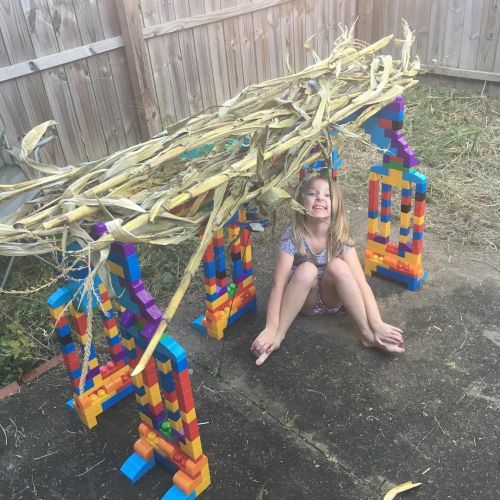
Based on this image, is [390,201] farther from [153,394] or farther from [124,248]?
[124,248]

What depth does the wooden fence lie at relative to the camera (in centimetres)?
367

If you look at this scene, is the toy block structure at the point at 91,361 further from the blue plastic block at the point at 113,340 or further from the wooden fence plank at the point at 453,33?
the wooden fence plank at the point at 453,33

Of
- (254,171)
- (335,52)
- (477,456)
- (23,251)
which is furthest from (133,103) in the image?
(477,456)

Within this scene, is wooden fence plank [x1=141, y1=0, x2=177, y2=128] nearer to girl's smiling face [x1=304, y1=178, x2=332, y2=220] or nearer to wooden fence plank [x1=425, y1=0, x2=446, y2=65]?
girl's smiling face [x1=304, y1=178, x2=332, y2=220]

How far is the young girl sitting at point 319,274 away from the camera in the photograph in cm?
279

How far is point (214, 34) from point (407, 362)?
135 inches

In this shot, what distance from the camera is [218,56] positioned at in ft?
16.3

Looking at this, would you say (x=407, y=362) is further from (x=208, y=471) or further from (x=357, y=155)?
(x=357, y=155)

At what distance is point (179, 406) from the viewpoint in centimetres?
200

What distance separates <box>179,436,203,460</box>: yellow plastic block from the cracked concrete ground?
0.22 m

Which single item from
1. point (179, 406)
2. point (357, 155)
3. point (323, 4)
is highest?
point (323, 4)

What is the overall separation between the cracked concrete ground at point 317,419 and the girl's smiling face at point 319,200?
2.13 ft

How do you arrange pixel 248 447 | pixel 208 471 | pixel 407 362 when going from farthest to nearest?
pixel 407 362, pixel 248 447, pixel 208 471

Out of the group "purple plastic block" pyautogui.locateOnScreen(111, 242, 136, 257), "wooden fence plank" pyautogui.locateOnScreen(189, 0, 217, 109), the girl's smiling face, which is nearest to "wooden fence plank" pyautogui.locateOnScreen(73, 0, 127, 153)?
"wooden fence plank" pyautogui.locateOnScreen(189, 0, 217, 109)
